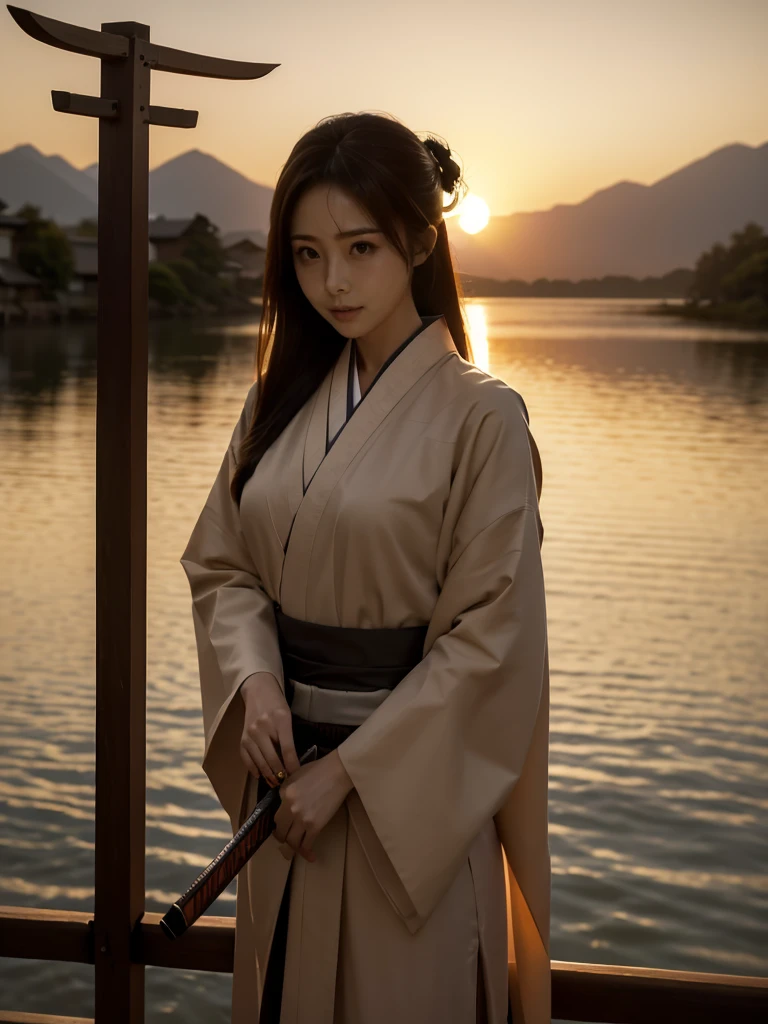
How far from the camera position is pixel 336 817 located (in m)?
1.45

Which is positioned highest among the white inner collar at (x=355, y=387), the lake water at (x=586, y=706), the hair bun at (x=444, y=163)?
the hair bun at (x=444, y=163)

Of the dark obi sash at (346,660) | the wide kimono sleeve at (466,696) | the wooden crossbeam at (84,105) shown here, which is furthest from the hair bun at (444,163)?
the dark obi sash at (346,660)

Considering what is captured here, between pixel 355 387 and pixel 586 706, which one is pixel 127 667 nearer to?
pixel 355 387

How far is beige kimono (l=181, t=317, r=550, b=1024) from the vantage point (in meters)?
1.37

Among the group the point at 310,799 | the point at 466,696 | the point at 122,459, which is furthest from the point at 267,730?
the point at 122,459

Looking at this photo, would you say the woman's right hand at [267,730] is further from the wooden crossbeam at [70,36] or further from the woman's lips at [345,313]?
the wooden crossbeam at [70,36]

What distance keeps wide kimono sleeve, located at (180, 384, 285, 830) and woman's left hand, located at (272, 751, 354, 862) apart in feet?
0.48

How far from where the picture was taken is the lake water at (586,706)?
11.4ft

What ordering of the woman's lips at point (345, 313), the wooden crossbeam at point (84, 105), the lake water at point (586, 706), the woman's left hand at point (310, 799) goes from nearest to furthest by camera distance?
the woman's left hand at point (310, 799) < the woman's lips at point (345, 313) < the wooden crossbeam at point (84, 105) < the lake water at point (586, 706)

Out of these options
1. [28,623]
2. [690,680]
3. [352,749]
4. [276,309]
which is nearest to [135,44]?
[276,309]

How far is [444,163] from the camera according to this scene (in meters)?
1.53

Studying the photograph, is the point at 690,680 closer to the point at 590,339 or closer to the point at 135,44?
the point at 135,44

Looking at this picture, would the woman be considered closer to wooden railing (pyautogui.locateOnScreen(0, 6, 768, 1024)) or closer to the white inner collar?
the white inner collar

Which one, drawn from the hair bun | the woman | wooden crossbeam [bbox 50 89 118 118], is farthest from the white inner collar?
wooden crossbeam [bbox 50 89 118 118]
